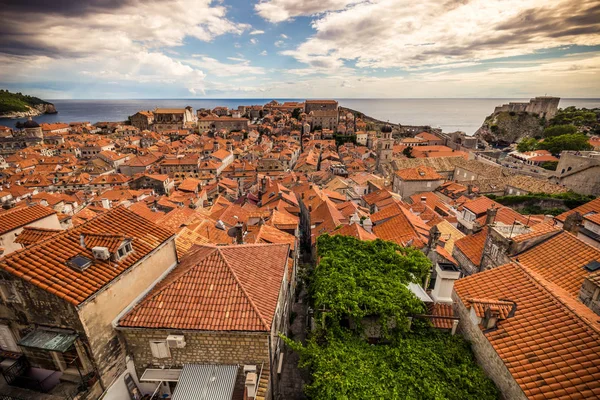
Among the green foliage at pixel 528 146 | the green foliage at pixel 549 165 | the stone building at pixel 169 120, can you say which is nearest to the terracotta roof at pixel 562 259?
the green foliage at pixel 549 165

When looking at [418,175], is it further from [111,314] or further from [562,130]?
[562,130]

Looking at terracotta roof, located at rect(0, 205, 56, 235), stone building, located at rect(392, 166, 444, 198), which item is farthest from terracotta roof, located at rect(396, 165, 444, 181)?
terracotta roof, located at rect(0, 205, 56, 235)

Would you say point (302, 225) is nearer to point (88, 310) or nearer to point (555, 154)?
point (88, 310)

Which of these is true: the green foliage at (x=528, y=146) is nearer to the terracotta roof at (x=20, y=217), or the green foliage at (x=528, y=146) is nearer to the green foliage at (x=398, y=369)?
the green foliage at (x=398, y=369)

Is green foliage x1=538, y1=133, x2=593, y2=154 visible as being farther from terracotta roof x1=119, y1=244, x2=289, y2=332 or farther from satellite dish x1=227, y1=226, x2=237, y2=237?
terracotta roof x1=119, y1=244, x2=289, y2=332

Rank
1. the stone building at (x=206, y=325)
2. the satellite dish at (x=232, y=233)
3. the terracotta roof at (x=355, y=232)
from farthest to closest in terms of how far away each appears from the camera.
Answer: the satellite dish at (x=232, y=233) → the terracotta roof at (x=355, y=232) → the stone building at (x=206, y=325)

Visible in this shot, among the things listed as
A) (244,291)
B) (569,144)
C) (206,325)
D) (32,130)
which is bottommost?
(569,144)

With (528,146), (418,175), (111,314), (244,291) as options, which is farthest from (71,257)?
(528,146)
